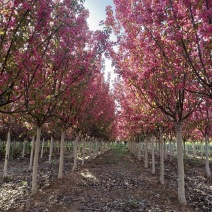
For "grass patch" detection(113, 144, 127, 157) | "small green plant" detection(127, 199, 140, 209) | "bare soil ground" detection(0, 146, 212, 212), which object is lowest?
"grass patch" detection(113, 144, 127, 157)

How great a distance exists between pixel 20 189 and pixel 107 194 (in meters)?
4.49

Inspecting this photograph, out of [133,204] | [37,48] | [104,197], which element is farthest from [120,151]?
[37,48]

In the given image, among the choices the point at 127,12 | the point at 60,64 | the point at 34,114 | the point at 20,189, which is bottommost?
the point at 20,189

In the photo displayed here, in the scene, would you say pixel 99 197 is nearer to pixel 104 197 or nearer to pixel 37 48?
pixel 104 197

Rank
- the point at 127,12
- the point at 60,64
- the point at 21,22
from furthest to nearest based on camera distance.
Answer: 1. the point at 127,12
2. the point at 60,64
3. the point at 21,22

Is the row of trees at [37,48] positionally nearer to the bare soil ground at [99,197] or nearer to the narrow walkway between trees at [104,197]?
the bare soil ground at [99,197]

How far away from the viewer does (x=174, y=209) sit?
7.89 meters

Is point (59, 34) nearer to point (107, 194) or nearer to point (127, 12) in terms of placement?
point (127, 12)

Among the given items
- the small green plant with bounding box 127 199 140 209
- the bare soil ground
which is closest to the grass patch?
the bare soil ground

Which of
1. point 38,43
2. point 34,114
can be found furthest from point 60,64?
point 34,114

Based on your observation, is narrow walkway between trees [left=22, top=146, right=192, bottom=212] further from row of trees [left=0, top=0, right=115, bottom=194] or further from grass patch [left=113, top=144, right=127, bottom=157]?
grass patch [left=113, top=144, right=127, bottom=157]

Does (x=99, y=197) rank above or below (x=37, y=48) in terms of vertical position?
below

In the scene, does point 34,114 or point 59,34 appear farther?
point 34,114

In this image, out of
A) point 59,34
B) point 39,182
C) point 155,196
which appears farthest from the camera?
point 39,182
